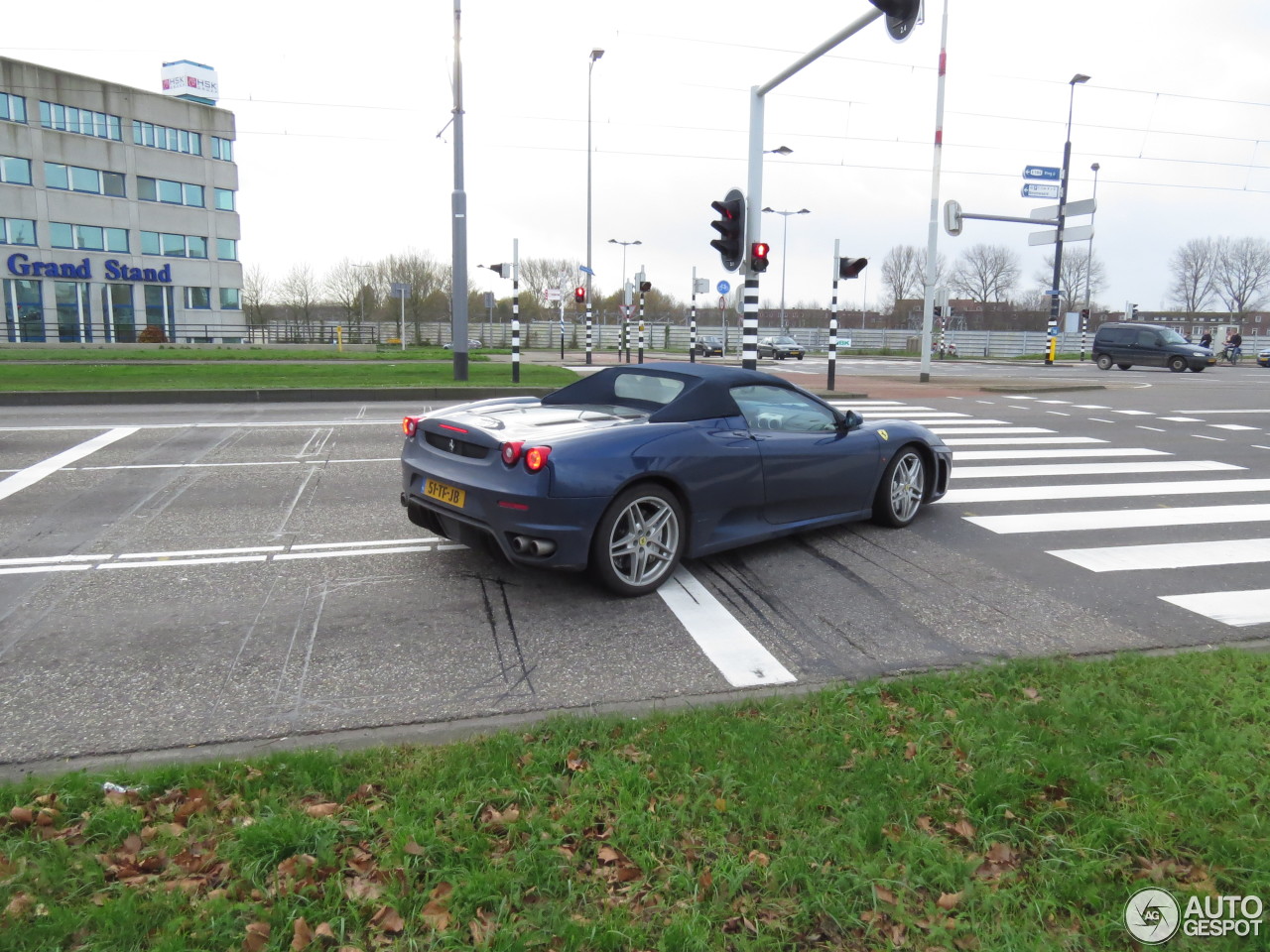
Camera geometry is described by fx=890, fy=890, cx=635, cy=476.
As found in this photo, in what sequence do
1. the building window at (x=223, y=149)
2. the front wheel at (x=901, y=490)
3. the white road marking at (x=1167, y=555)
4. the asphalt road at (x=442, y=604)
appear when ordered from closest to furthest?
the asphalt road at (x=442, y=604) < the white road marking at (x=1167, y=555) < the front wheel at (x=901, y=490) < the building window at (x=223, y=149)

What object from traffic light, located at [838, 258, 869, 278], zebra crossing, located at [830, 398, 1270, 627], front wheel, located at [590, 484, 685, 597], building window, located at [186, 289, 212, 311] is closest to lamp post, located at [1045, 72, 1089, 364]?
traffic light, located at [838, 258, 869, 278]

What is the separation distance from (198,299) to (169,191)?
5.89 meters

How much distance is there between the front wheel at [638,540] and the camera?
16.4ft

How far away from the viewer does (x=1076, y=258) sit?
278ft

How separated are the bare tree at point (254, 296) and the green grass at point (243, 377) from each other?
118 feet

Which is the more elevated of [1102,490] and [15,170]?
[15,170]

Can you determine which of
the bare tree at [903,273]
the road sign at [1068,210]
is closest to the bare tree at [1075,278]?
the bare tree at [903,273]

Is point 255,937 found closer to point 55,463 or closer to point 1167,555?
point 1167,555

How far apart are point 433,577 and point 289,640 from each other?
1.18 m

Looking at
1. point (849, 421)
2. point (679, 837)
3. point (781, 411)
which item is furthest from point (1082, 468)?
point (679, 837)

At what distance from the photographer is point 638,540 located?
5.20 m

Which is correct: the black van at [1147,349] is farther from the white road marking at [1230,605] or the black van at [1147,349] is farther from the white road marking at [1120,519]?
the white road marking at [1230,605]

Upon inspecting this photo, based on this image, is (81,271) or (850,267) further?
(81,271)

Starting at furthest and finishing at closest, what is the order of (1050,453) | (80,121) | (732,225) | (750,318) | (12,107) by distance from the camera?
(80,121), (12,107), (750,318), (732,225), (1050,453)
